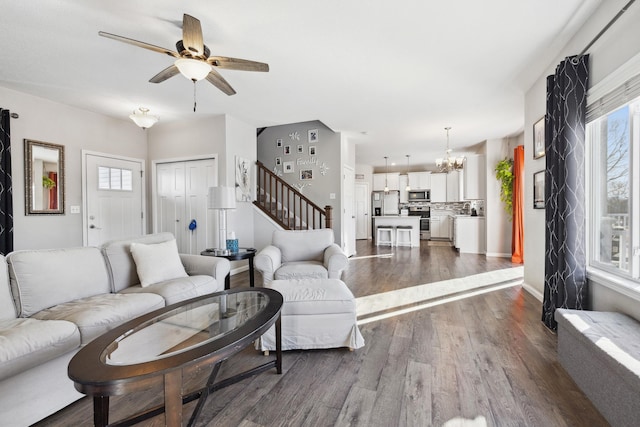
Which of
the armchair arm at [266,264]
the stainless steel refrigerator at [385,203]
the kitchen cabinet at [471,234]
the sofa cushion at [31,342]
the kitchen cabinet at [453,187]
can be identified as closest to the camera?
the sofa cushion at [31,342]

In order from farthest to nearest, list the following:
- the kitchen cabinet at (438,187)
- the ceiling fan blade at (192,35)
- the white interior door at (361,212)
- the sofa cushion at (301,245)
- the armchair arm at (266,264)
→ 1. the white interior door at (361,212)
2. the kitchen cabinet at (438,187)
3. the sofa cushion at (301,245)
4. the armchair arm at (266,264)
5. the ceiling fan blade at (192,35)

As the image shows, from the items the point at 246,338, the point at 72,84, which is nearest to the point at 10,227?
the point at 72,84

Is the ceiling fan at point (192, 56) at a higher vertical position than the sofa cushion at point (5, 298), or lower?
higher

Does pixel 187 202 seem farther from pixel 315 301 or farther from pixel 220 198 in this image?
pixel 315 301

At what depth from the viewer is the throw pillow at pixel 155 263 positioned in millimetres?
2396

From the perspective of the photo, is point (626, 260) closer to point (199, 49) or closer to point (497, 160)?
point (199, 49)

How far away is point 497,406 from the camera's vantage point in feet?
5.02

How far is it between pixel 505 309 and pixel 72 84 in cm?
559

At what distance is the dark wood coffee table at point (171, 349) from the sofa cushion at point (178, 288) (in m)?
0.48

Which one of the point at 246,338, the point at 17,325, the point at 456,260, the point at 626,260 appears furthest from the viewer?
the point at 456,260

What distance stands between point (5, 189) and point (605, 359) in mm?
5597

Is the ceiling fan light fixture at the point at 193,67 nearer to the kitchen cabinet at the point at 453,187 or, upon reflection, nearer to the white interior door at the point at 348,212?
the white interior door at the point at 348,212

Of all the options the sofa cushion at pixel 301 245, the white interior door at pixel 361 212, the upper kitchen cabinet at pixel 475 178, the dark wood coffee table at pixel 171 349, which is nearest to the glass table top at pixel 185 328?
the dark wood coffee table at pixel 171 349

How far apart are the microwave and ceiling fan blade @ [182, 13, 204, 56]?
8.57 m
